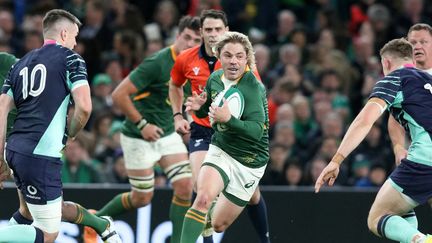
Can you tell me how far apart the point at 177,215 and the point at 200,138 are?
1073 millimetres

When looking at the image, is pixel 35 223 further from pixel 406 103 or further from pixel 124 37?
pixel 124 37

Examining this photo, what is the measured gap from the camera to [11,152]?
34.2 feet

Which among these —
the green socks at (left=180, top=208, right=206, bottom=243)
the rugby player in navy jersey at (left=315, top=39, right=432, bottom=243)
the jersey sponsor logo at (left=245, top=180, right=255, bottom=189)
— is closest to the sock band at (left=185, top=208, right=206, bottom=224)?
the green socks at (left=180, top=208, right=206, bottom=243)

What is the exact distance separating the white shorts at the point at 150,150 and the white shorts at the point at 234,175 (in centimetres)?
227

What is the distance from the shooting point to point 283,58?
1755 cm

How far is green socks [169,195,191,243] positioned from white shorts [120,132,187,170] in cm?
66

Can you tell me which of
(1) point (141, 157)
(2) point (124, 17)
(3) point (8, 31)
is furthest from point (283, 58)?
(1) point (141, 157)

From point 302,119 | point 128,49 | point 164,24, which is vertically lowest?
point 302,119

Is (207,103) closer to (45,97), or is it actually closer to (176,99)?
(176,99)

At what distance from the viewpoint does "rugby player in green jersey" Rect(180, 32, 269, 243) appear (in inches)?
418

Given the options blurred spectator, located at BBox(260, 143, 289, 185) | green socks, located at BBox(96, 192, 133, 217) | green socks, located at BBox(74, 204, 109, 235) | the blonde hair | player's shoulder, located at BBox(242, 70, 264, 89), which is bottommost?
blurred spectator, located at BBox(260, 143, 289, 185)

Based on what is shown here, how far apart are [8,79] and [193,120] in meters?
2.25

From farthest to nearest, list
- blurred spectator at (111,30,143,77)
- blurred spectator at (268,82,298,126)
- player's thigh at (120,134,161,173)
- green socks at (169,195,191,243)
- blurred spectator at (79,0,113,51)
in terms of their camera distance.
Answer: blurred spectator at (79,0,113,51) → blurred spectator at (111,30,143,77) → blurred spectator at (268,82,298,126) → player's thigh at (120,134,161,173) → green socks at (169,195,191,243)

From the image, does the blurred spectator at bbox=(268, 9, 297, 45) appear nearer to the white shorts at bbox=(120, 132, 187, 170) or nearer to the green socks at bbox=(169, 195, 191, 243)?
the white shorts at bbox=(120, 132, 187, 170)
